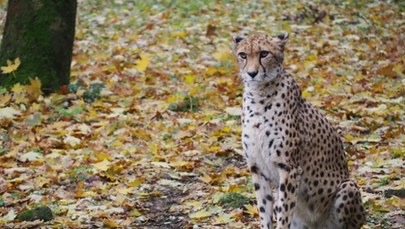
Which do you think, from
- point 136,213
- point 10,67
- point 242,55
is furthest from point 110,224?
point 10,67

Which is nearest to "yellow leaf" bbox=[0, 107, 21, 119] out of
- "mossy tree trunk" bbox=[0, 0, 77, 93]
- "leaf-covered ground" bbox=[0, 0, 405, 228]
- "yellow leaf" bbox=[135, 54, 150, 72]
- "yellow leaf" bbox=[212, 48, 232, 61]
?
"leaf-covered ground" bbox=[0, 0, 405, 228]

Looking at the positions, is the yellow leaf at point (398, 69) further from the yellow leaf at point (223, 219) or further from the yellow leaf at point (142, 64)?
the yellow leaf at point (223, 219)

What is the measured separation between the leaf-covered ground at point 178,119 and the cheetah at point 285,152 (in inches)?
34.1

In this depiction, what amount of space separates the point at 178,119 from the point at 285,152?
4822mm

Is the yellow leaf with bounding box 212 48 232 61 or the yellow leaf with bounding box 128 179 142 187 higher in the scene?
the yellow leaf with bounding box 128 179 142 187

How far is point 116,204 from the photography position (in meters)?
7.81

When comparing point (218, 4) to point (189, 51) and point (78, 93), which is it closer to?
point (189, 51)

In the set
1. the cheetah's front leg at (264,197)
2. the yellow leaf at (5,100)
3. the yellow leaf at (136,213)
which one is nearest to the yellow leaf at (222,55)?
the yellow leaf at (5,100)

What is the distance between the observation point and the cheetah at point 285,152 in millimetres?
6082

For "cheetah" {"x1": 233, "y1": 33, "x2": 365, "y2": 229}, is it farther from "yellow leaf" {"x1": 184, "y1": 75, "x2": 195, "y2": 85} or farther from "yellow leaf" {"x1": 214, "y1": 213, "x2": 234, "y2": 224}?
"yellow leaf" {"x1": 184, "y1": 75, "x2": 195, "y2": 85}

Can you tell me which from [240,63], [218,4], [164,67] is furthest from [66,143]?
[218,4]

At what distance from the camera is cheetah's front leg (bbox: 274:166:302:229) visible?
6059mm

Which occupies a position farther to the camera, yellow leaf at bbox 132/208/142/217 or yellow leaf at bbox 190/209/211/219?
yellow leaf at bbox 132/208/142/217

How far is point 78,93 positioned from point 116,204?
410cm
